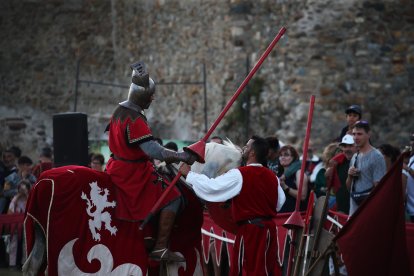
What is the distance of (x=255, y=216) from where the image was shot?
10.2 meters

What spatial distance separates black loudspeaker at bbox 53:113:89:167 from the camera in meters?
13.4

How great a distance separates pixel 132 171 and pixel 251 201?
1.01 m

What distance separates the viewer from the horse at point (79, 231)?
10125 millimetres

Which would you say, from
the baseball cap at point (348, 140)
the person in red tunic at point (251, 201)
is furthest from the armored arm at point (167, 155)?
the baseball cap at point (348, 140)

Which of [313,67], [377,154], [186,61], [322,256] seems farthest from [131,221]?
[186,61]

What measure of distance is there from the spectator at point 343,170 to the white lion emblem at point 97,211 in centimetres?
308

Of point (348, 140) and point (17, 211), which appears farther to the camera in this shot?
point (17, 211)

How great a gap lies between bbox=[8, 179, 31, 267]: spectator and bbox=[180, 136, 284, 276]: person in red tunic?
17.9 ft

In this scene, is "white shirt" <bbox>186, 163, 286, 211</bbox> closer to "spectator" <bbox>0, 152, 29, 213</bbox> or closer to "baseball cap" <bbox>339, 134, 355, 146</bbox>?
"baseball cap" <bbox>339, 134, 355, 146</bbox>

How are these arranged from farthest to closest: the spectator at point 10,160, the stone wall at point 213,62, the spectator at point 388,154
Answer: the stone wall at point 213,62 → the spectator at point 10,160 → the spectator at point 388,154

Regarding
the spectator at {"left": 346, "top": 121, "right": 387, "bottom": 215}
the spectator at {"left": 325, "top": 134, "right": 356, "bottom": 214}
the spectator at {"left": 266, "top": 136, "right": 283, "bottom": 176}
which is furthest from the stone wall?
the spectator at {"left": 346, "top": 121, "right": 387, "bottom": 215}

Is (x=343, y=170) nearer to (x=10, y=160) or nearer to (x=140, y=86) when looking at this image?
(x=140, y=86)

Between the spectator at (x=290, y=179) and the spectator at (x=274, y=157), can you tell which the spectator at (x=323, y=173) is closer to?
the spectator at (x=290, y=179)

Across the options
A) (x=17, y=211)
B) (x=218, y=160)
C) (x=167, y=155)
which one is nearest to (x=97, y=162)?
(x=17, y=211)
